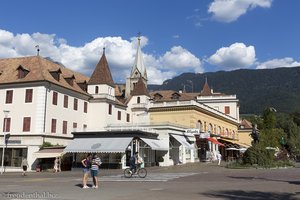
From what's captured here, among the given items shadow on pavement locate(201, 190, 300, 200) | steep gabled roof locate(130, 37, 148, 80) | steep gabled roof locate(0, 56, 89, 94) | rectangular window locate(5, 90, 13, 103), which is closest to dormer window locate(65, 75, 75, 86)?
steep gabled roof locate(0, 56, 89, 94)

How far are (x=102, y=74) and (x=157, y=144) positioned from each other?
15888 mm

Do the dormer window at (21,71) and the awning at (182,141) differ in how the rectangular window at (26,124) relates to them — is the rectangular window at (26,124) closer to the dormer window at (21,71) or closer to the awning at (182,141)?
the dormer window at (21,71)

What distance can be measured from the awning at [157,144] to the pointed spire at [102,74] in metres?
13.5

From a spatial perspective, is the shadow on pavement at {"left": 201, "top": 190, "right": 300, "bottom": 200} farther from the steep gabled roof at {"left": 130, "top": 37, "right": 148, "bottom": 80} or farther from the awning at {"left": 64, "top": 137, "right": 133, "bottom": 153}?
the steep gabled roof at {"left": 130, "top": 37, "right": 148, "bottom": 80}

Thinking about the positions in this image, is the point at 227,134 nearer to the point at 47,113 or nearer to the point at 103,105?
the point at 103,105

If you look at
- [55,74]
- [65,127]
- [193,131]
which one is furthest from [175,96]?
[55,74]

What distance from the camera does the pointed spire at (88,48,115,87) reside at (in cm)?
5484

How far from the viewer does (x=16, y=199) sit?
46.6 feet

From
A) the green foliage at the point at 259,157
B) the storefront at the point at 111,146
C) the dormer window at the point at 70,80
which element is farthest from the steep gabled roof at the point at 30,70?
the green foliage at the point at 259,157

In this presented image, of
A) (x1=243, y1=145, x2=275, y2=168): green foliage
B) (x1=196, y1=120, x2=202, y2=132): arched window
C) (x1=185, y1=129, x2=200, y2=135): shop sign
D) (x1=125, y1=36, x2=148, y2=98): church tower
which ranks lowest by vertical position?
(x1=243, y1=145, x2=275, y2=168): green foliage

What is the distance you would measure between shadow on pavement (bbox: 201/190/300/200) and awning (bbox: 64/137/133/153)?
23.8 m

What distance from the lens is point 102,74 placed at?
55.7 meters

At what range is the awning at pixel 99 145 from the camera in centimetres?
3975

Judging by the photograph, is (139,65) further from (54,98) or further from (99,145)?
(99,145)
